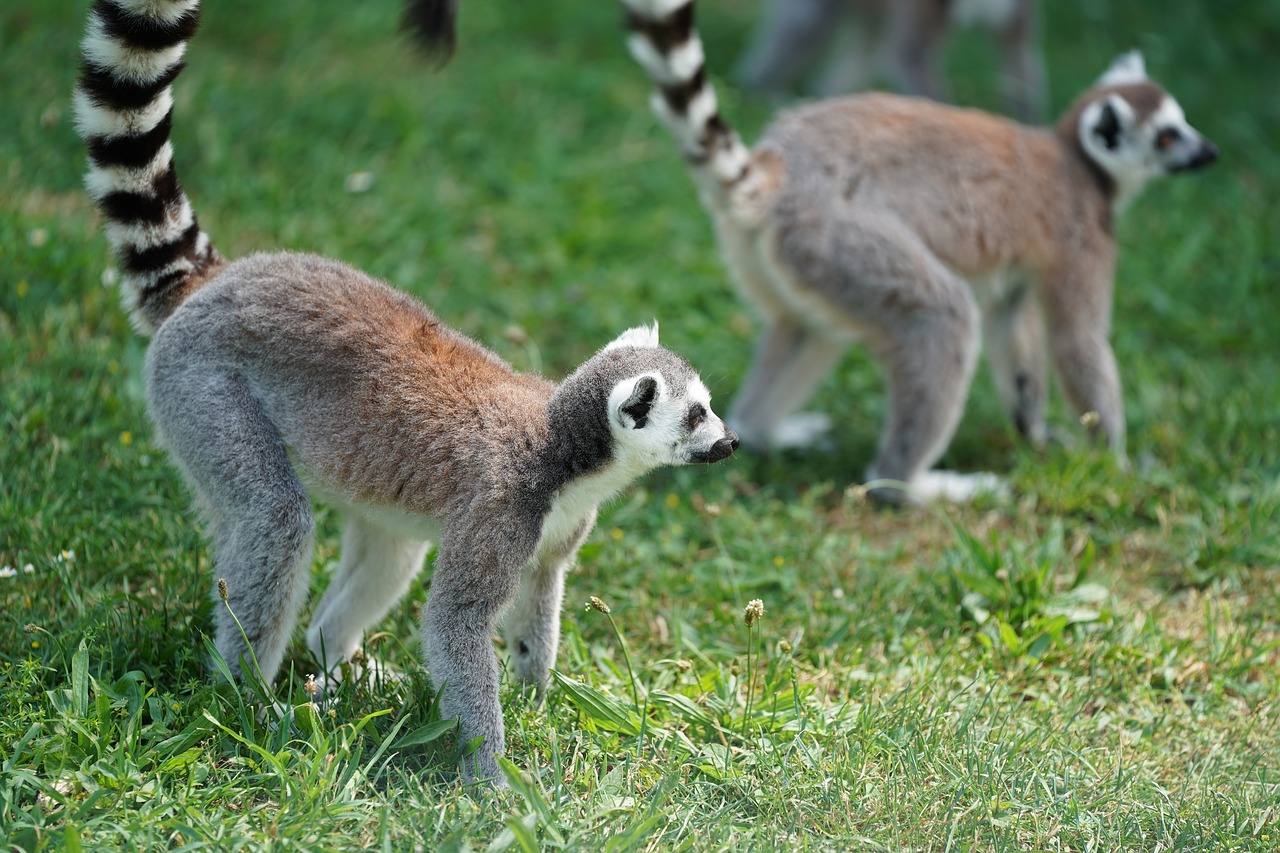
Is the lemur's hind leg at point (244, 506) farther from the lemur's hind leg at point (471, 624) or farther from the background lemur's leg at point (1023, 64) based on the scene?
the background lemur's leg at point (1023, 64)

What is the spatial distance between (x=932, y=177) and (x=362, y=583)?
309 centimetres

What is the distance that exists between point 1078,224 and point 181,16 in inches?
155

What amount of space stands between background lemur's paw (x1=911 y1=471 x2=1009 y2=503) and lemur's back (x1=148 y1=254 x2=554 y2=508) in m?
2.36

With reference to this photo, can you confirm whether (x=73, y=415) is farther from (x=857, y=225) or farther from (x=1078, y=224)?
(x=1078, y=224)

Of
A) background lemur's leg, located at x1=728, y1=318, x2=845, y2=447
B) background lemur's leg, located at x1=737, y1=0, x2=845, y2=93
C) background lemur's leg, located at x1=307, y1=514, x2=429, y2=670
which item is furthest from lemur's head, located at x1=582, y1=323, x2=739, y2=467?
background lemur's leg, located at x1=737, y1=0, x2=845, y2=93

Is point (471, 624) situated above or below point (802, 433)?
above

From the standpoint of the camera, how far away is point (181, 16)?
336 centimetres

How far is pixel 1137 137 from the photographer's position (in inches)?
225

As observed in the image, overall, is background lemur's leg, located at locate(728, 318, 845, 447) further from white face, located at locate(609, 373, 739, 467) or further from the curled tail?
white face, located at locate(609, 373, 739, 467)

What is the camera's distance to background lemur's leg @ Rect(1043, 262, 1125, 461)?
18.2 feet

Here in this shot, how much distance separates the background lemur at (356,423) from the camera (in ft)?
10.6

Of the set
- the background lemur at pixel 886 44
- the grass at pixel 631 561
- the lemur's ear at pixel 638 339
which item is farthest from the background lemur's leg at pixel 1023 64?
the lemur's ear at pixel 638 339

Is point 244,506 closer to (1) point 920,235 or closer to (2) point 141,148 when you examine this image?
(2) point 141,148

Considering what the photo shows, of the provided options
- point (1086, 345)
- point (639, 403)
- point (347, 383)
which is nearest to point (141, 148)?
A: point (347, 383)
